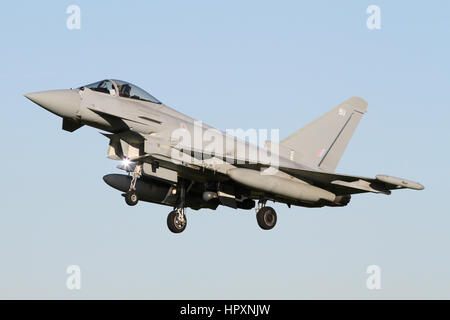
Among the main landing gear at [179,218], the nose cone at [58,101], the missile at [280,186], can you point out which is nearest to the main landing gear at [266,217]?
the missile at [280,186]

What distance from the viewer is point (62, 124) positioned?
921 inches

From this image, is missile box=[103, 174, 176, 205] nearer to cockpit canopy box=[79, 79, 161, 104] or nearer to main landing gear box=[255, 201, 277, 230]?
cockpit canopy box=[79, 79, 161, 104]

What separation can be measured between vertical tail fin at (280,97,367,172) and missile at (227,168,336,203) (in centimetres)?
184

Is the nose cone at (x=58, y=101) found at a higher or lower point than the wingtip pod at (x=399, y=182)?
higher

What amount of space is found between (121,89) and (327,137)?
6.79 metres

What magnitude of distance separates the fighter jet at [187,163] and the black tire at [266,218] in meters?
0.03

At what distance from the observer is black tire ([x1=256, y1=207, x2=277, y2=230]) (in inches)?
979

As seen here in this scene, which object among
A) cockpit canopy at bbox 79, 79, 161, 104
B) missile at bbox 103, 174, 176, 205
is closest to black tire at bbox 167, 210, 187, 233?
missile at bbox 103, 174, 176, 205

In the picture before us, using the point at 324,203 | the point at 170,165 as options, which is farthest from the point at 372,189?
the point at 170,165

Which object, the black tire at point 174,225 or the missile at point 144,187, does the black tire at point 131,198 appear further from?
the black tire at point 174,225

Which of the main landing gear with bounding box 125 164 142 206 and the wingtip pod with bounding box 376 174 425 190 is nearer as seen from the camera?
the wingtip pod with bounding box 376 174 425 190

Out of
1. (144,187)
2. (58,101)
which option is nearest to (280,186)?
(144,187)

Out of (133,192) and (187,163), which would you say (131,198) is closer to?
(133,192)

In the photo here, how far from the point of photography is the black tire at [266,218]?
24.9m
